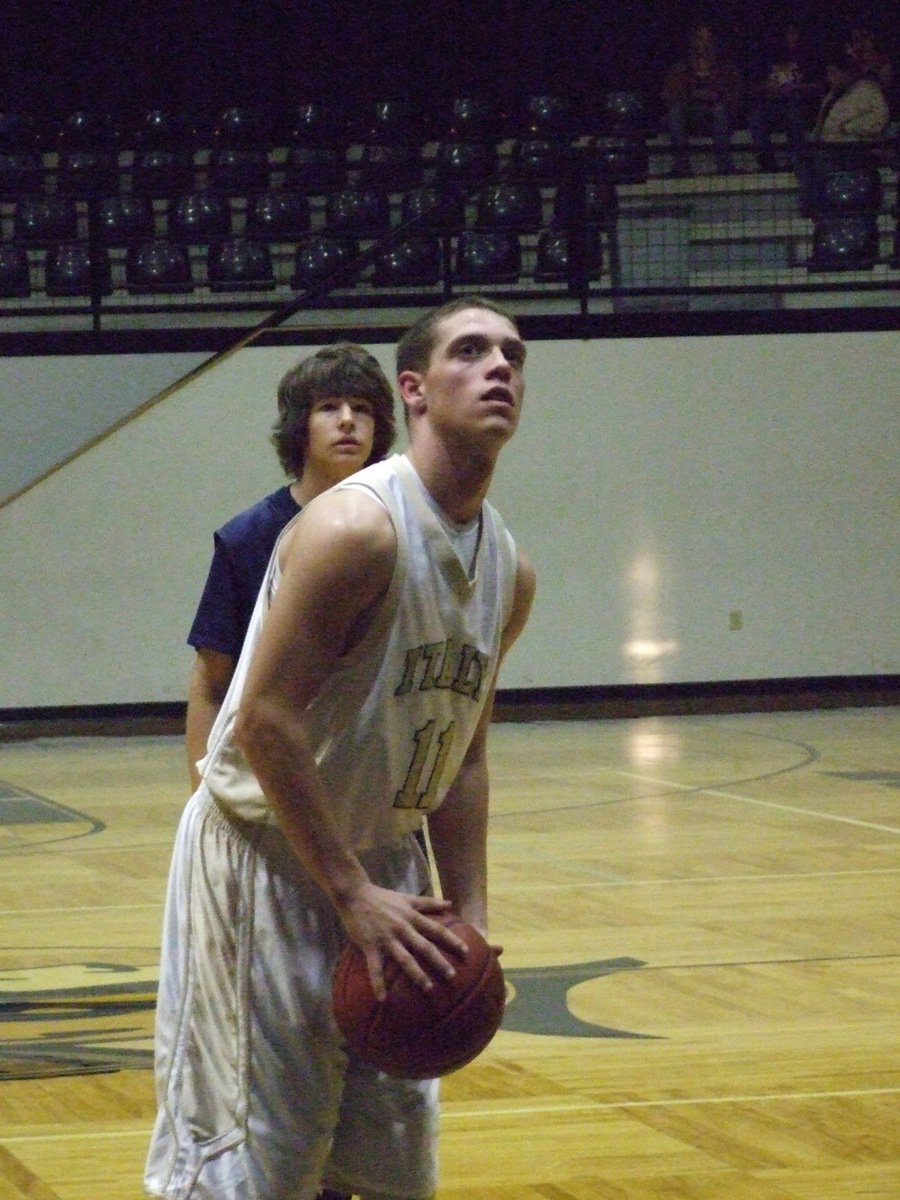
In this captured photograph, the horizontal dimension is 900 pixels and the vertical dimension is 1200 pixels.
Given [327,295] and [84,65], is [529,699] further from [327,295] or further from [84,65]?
[84,65]

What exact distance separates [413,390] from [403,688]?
37cm

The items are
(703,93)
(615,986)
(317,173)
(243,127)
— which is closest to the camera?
(615,986)

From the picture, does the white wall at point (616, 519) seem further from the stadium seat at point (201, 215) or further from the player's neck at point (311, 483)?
the player's neck at point (311, 483)

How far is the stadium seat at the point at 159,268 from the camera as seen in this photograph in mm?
12531

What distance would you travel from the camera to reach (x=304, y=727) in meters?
2.36

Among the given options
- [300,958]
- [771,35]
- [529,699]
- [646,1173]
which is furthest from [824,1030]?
[771,35]

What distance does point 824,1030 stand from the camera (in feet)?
15.3

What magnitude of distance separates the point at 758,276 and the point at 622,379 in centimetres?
121

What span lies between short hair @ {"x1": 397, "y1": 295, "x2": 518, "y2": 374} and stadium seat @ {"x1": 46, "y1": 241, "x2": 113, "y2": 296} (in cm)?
998

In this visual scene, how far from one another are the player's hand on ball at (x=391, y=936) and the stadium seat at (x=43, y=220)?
10.9 m

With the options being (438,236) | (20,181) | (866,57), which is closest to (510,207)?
(438,236)

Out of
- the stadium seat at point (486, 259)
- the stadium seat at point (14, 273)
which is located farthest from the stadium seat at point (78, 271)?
the stadium seat at point (486, 259)

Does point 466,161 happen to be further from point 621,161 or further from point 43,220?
point 43,220

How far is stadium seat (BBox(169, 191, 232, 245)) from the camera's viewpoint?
13.1 metres
